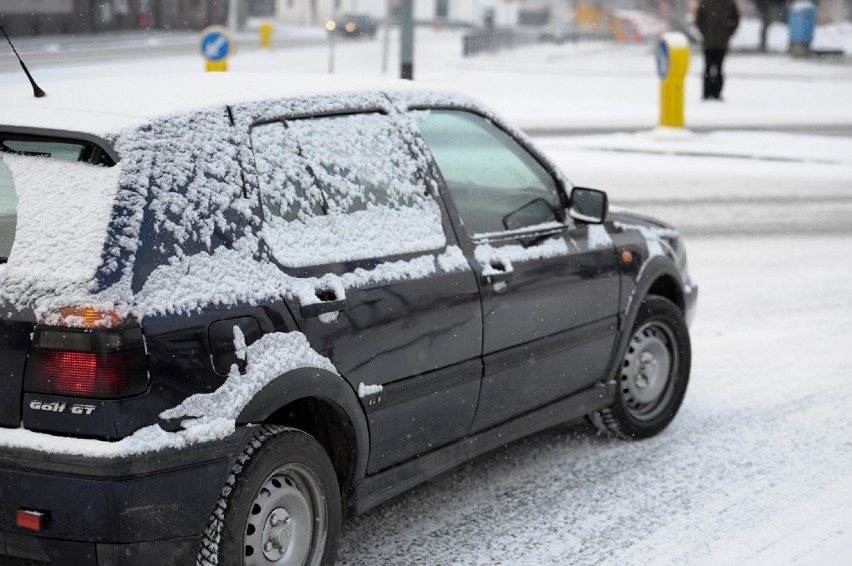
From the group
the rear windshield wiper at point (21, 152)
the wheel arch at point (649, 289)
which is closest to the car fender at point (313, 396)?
the rear windshield wiper at point (21, 152)

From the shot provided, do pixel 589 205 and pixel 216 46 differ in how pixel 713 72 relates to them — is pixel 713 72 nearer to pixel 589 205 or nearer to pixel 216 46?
pixel 216 46

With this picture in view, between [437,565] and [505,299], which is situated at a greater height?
[505,299]

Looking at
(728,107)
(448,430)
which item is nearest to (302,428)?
(448,430)

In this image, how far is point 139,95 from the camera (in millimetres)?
4000

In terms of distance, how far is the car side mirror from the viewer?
5.09m

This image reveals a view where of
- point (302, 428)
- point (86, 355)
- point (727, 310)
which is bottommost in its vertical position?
point (727, 310)

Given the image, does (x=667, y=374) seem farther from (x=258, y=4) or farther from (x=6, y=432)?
(x=258, y=4)

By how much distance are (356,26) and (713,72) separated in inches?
2112

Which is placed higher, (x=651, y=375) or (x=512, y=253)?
(x=512, y=253)

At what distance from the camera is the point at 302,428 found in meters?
4.01

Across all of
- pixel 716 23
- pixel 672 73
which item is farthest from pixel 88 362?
pixel 716 23

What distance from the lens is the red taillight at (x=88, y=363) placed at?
329 centimetres

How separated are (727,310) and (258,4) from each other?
99.2 meters

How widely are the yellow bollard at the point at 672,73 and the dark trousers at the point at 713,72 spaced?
5.25 meters
